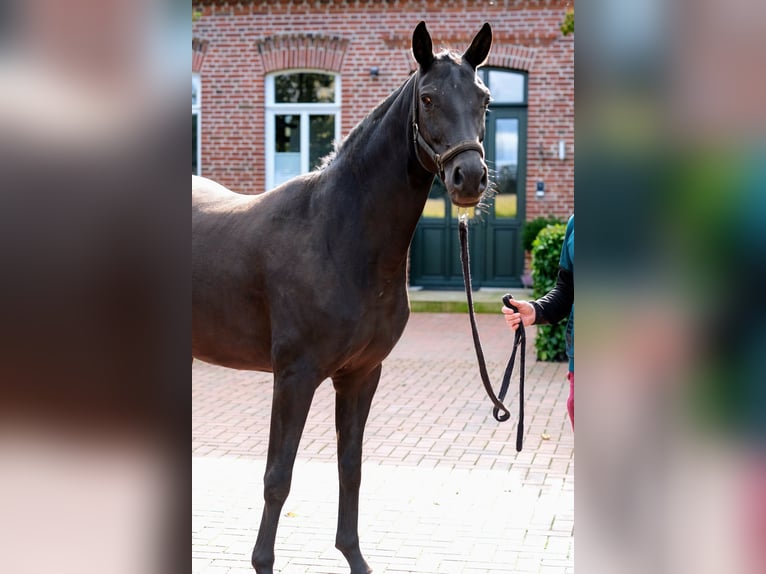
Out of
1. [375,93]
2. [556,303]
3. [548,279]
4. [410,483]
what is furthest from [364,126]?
[375,93]

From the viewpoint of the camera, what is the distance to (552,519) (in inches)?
193

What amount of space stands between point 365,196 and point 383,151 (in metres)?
0.20

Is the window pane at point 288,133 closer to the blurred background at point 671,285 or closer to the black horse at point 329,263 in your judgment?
the black horse at point 329,263

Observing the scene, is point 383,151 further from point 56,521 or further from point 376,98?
point 376,98

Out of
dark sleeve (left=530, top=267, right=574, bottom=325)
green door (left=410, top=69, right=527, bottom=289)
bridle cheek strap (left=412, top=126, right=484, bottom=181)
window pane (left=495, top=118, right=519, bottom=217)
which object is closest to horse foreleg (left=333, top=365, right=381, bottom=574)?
dark sleeve (left=530, top=267, right=574, bottom=325)

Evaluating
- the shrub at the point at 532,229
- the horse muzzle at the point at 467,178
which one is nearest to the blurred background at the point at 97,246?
the horse muzzle at the point at 467,178

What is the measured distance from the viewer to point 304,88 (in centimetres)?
1634

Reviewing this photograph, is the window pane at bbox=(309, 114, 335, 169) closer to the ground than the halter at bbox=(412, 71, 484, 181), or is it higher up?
higher up

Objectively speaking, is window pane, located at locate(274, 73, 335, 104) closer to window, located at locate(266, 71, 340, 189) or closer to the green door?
window, located at locate(266, 71, 340, 189)

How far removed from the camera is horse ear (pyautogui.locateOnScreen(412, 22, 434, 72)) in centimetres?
317

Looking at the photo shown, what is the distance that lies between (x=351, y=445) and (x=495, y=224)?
12.6m

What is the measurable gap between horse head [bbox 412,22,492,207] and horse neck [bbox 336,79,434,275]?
0.19m

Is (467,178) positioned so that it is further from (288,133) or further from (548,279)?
(288,133)

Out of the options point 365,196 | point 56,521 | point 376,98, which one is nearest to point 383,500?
point 365,196
